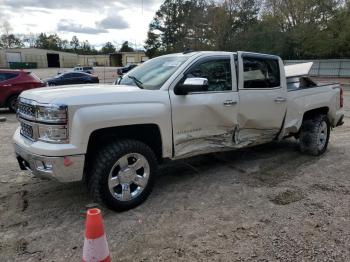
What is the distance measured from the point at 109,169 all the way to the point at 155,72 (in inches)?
65.0

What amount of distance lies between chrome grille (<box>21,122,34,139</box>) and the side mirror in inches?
68.3

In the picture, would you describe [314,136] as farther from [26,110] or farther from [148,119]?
[26,110]

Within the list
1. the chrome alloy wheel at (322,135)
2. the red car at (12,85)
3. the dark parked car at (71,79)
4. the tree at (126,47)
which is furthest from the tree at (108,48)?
the chrome alloy wheel at (322,135)

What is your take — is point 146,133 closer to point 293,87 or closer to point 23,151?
point 23,151

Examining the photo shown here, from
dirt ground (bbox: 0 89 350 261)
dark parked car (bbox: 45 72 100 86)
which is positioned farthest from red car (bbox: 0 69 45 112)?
dark parked car (bbox: 45 72 100 86)

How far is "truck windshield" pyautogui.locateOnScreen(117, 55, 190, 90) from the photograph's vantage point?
4754mm

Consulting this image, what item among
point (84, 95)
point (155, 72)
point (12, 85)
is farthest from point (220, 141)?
point (12, 85)

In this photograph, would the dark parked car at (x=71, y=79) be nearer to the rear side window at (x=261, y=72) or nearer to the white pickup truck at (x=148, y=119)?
the rear side window at (x=261, y=72)

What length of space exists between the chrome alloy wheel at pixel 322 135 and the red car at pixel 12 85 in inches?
426

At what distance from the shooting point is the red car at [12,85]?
13320 millimetres

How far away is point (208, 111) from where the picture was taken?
4867mm

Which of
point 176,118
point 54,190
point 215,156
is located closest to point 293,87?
point 215,156

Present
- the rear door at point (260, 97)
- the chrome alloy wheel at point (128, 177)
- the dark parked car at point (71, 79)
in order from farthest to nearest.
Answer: the dark parked car at point (71, 79), the rear door at point (260, 97), the chrome alloy wheel at point (128, 177)

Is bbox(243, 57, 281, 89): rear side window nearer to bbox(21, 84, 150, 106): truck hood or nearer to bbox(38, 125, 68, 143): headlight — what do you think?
bbox(21, 84, 150, 106): truck hood
